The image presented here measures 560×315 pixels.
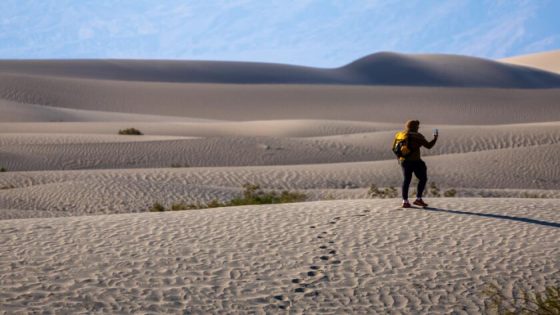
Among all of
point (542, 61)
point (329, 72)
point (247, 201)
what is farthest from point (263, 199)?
point (542, 61)

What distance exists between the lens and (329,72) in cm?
11319

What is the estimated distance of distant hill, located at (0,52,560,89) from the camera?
101 m

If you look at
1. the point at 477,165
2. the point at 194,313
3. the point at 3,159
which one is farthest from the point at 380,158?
the point at 194,313

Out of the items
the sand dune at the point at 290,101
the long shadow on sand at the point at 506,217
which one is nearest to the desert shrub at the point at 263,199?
the long shadow on sand at the point at 506,217

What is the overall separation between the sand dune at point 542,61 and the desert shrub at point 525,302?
481 feet

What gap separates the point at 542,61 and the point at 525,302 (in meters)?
155

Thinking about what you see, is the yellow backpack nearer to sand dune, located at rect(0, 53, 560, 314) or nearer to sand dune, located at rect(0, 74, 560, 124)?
sand dune, located at rect(0, 53, 560, 314)

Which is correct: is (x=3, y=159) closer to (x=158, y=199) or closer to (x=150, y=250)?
(x=158, y=199)

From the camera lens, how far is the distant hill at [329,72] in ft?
333

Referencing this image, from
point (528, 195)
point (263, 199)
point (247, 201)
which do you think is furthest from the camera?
point (528, 195)

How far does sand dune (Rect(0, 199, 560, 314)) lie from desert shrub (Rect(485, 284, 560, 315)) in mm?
123

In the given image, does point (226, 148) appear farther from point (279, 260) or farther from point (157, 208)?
point (279, 260)

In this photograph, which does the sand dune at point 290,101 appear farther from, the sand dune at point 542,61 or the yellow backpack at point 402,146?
the sand dune at point 542,61

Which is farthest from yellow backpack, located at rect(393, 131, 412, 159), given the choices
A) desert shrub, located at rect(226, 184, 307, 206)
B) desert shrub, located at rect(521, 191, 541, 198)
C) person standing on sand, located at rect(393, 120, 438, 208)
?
desert shrub, located at rect(521, 191, 541, 198)
